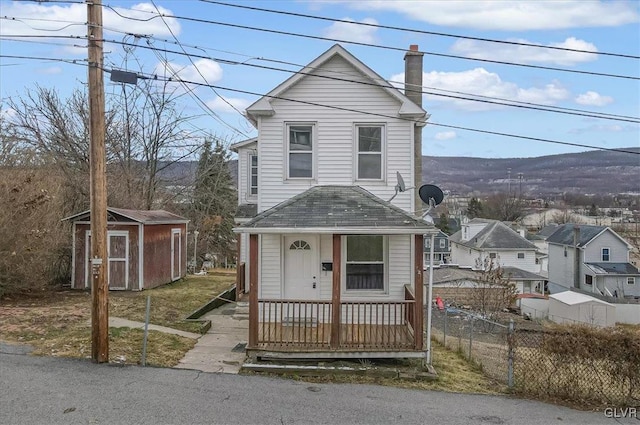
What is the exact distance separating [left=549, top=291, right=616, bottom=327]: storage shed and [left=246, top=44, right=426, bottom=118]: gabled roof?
82.8ft

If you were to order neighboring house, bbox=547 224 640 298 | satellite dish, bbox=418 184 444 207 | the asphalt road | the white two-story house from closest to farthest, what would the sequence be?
the asphalt road
satellite dish, bbox=418 184 444 207
neighboring house, bbox=547 224 640 298
the white two-story house

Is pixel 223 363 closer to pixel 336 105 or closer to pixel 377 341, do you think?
pixel 377 341

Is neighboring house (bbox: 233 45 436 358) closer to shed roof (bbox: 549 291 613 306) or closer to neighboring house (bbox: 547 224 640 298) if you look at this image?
shed roof (bbox: 549 291 613 306)

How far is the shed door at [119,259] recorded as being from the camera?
16.4 meters

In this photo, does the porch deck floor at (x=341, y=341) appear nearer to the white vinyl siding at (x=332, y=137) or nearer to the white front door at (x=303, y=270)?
the white front door at (x=303, y=270)

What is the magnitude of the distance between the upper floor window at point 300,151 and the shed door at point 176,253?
896cm

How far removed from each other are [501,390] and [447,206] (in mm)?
106652

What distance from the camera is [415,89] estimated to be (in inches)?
510

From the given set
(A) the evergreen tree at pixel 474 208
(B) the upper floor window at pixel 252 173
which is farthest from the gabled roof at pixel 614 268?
(A) the evergreen tree at pixel 474 208

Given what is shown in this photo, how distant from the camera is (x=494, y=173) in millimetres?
108938

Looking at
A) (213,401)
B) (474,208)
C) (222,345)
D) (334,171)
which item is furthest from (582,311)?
(474,208)

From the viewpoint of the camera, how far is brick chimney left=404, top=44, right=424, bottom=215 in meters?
12.5

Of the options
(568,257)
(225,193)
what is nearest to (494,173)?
(568,257)

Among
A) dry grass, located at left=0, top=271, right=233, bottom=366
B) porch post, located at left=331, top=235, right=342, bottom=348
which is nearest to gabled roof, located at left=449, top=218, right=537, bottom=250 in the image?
dry grass, located at left=0, top=271, right=233, bottom=366
